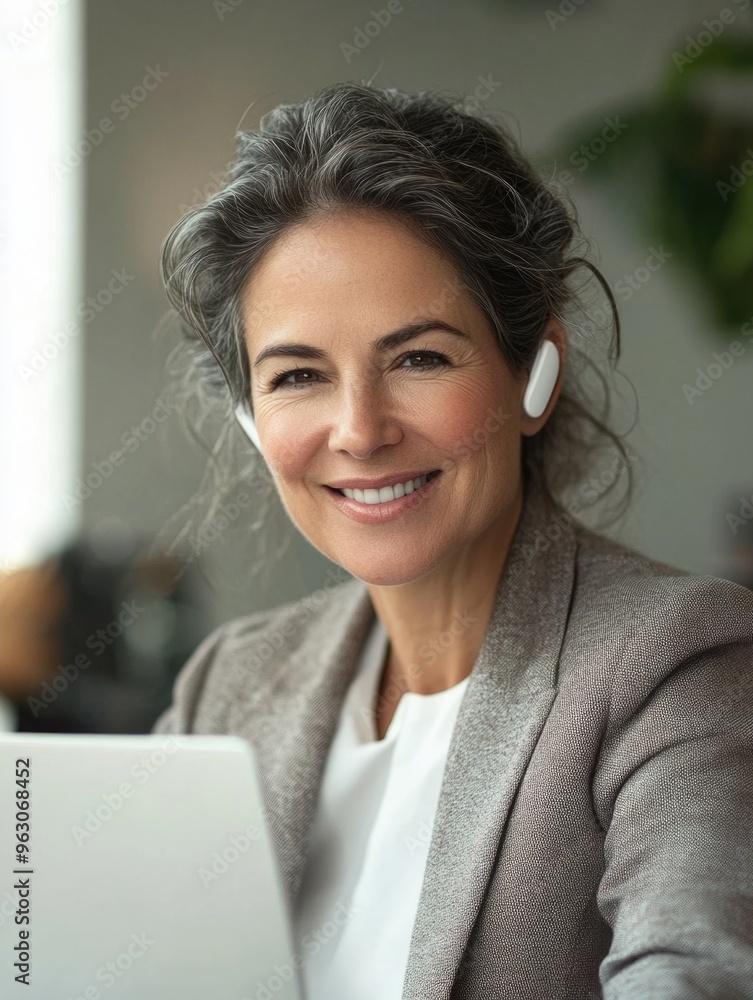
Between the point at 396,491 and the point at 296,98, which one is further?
the point at 296,98

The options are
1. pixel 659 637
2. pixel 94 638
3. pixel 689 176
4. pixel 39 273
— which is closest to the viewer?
pixel 659 637

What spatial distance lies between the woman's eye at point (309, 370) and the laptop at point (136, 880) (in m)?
0.42

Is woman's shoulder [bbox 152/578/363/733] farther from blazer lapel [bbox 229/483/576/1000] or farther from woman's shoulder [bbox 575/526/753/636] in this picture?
woman's shoulder [bbox 575/526/753/636]

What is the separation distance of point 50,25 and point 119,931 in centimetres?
232

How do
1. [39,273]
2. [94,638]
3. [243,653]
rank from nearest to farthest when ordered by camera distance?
[243,653]
[94,638]
[39,273]

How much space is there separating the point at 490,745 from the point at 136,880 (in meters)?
0.39

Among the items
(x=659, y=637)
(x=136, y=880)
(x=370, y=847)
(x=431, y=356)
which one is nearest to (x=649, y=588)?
(x=659, y=637)

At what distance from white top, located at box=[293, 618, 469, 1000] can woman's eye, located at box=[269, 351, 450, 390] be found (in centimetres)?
39

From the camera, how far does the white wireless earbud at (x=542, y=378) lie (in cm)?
118

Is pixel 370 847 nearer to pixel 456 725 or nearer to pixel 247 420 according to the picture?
pixel 456 725

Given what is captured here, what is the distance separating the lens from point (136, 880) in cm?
90

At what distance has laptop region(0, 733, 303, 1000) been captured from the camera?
0.88 meters

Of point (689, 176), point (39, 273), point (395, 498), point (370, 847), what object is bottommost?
point (370, 847)

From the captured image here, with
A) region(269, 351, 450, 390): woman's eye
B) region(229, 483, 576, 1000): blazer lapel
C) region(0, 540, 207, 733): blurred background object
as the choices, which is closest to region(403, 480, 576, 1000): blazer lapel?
region(229, 483, 576, 1000): blazer lapel
